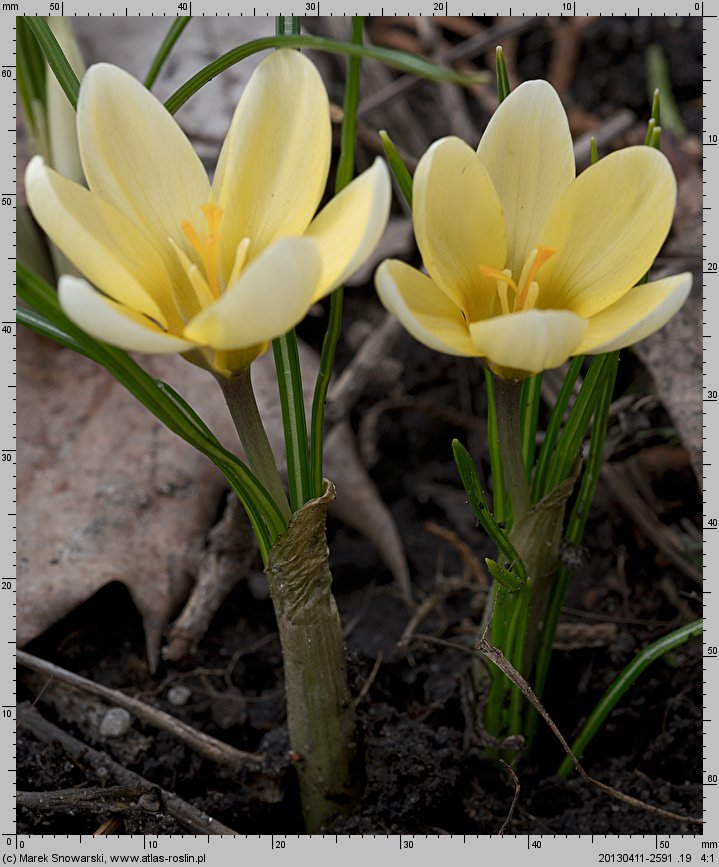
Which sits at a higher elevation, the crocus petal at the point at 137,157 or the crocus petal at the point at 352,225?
the crocus petal at the point at 137,157

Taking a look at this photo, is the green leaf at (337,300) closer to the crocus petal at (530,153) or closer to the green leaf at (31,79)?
the crocus petal at (530,153)

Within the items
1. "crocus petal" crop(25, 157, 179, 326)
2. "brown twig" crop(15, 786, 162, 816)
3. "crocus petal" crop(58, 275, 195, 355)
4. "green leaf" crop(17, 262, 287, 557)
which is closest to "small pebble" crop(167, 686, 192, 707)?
"brown twig" crop(15, 786, 162, 816)

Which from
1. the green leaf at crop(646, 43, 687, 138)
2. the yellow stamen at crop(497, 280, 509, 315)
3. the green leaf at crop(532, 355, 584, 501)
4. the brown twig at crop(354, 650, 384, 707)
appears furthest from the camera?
the green leaf at crop(646, 43, 687, 138)

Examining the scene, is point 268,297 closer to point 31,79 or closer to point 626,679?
point 626,679

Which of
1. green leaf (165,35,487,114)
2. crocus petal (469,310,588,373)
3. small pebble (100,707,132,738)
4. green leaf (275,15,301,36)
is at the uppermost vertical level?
green leaf (275,15,301,36)

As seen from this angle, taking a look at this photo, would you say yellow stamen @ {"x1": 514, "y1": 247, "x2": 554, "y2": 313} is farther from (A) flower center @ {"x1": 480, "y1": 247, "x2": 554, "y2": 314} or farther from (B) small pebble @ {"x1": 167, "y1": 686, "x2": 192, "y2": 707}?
(B) small pebble @ {"x1": 167, "y1": 686, "x2": 192, "y2": 707}

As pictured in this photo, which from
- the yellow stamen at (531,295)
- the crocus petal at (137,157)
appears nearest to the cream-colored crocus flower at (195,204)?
the crocus petal at (137,157)
